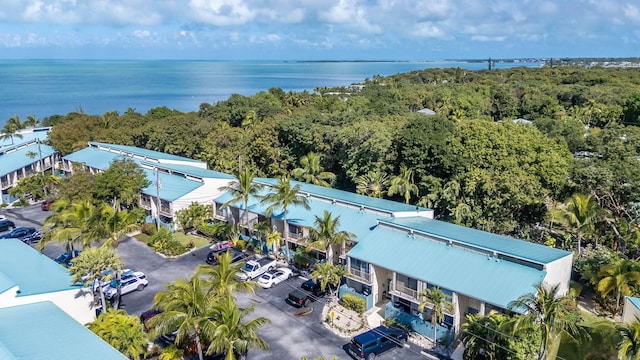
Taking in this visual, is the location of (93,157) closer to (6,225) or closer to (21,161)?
(21,161)

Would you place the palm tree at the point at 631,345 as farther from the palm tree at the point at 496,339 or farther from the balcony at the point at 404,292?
the balcony at the point at 404,292

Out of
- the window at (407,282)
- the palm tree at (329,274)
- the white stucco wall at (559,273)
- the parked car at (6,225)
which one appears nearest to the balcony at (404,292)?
the window at (407,282)

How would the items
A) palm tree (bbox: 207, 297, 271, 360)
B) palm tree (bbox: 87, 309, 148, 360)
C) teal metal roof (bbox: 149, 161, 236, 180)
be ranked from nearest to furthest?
palm tree (bbox: 207, 297, 271, 360) → palm tree (bbox: 87, 309, 148, 360) → teal metal roof (bbox: 149, 161, 236, 180)

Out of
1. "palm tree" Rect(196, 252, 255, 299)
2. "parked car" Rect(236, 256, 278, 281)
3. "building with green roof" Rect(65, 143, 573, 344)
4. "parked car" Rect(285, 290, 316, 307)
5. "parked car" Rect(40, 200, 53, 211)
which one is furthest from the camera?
"parked car" Rect(40, 200, 53, 211)

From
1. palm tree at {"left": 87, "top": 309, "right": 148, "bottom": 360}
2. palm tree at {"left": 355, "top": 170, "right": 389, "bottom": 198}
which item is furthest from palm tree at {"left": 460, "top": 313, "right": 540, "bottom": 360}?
palm tree at {"left": 355, "top": 170, "right": 389, "bottom": 198}

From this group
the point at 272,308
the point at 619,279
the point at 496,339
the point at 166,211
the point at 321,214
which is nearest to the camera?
the point at 496,339

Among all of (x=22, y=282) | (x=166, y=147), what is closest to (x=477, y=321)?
(x=22, y=282)

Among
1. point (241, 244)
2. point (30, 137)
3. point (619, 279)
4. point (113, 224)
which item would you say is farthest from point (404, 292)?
point (30, 137)

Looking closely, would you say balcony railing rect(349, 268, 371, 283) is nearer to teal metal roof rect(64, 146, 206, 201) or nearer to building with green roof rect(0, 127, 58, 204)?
teal metal roof rect(64, 146, 206, 201)
